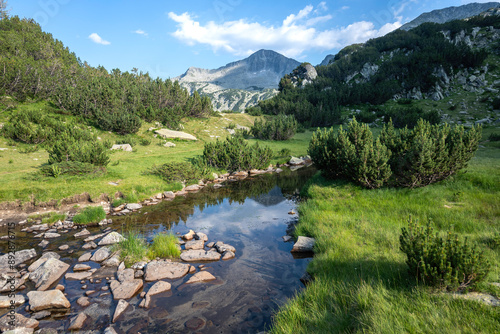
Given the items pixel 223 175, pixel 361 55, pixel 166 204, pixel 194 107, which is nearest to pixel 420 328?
pixel 166 204

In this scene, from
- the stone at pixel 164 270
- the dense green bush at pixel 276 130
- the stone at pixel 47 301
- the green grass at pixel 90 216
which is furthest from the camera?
the dense green bush at pixel 276 130

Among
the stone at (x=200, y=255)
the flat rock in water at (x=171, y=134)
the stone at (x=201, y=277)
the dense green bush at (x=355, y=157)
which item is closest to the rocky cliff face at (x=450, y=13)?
the flat rock in water at (x=171, y=134)

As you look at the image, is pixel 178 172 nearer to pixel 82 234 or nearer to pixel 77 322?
pixel 82 234

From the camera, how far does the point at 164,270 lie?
8.21 m

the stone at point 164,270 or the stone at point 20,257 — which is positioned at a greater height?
the stone at point 20,257

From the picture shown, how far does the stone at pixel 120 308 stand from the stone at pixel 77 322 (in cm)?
74

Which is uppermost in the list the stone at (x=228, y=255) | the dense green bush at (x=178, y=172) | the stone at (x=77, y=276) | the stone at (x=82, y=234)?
the dense green bush at (x=178, y=172)

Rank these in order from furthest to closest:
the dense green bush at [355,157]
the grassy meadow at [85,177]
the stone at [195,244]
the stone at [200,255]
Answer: the grassy meadow at [85,177]
the dense green bush at [355,157]
the stone at [195,244]
the stone at [200,255]

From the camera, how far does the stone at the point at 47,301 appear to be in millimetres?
6286

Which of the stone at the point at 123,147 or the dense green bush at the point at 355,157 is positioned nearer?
the dense green bush at the point at 355,157

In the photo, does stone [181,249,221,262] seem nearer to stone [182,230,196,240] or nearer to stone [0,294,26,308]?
stone [182,230,196,240]

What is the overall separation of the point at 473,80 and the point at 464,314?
79.0 meters

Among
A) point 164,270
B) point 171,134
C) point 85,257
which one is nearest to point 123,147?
point 171,134

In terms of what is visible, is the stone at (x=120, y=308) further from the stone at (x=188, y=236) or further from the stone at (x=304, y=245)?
the stone at (x=304, y=245)
